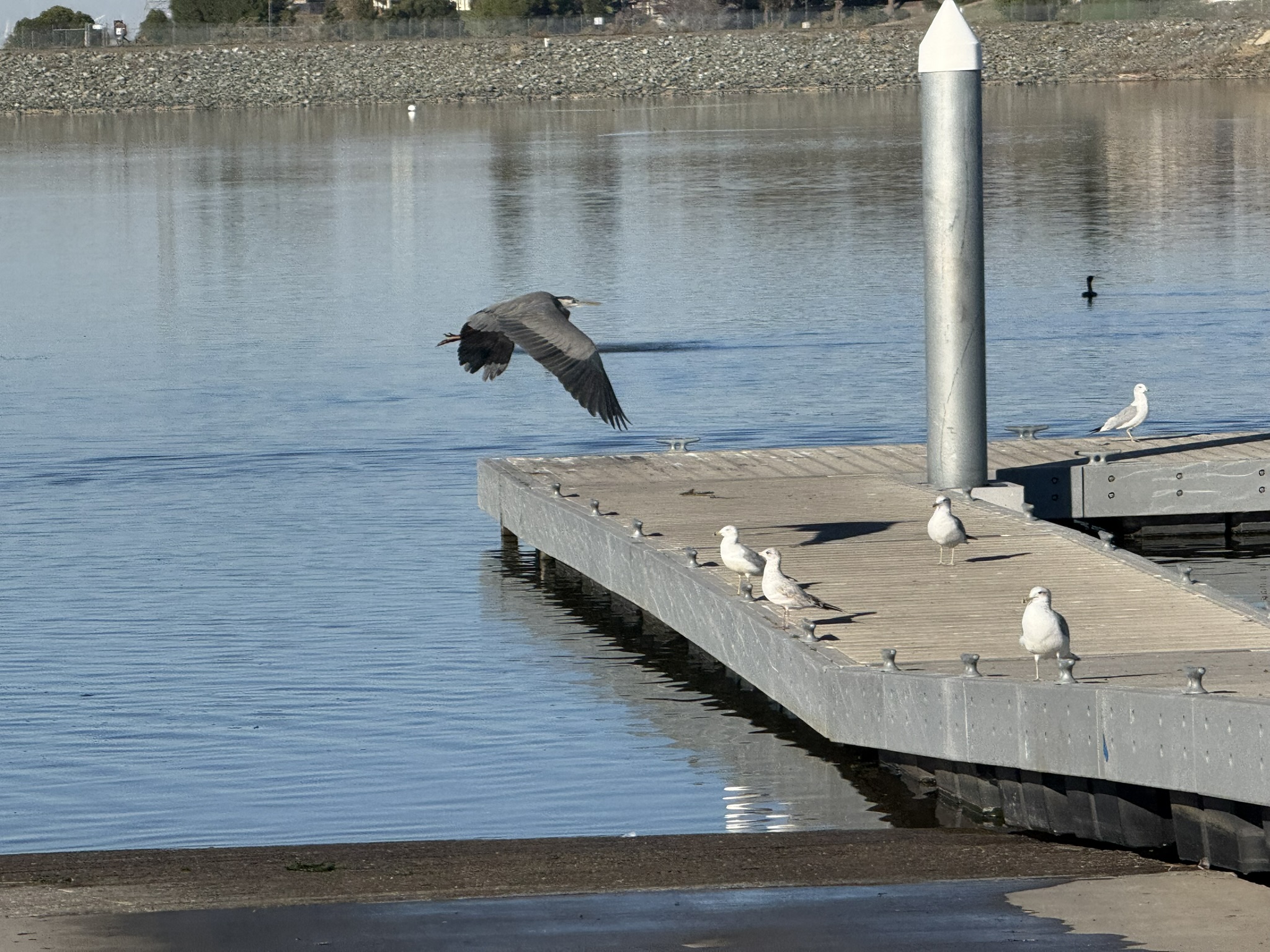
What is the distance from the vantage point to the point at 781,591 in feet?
41.3

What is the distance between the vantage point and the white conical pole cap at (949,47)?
16.0 meters

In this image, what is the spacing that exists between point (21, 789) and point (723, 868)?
4930 millimetres

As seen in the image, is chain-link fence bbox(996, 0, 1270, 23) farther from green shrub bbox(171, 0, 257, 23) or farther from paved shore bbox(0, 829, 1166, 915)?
paved shore bbox(0, 829, 1166, 915)

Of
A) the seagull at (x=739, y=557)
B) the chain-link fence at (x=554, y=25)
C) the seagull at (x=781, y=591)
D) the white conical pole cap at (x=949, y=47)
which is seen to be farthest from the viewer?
the chain-link fence at (x=554, y=25)

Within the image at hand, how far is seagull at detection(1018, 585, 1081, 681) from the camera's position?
35.3 ft

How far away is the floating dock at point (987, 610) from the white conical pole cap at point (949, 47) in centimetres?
309

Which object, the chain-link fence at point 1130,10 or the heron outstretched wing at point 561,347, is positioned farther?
the chain-link fence at point 1130,10

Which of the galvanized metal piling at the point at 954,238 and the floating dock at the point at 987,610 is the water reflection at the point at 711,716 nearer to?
the floating dock at the point at 987,610

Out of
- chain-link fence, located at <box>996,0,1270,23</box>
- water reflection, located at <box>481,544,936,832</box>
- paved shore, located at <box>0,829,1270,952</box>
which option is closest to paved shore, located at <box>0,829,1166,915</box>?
paved shore, located at <box>0,829,1270,952</box>

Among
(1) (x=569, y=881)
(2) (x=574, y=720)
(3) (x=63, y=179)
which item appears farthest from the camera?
(3) (x=63, y=179)

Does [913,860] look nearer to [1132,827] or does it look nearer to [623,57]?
[1132,827]

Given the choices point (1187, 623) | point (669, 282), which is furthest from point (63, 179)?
point (1187, 623)

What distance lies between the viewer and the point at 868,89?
393 ft

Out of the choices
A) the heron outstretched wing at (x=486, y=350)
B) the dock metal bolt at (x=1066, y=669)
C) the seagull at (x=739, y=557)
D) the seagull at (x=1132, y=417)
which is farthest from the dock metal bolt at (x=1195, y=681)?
the seagull at (x=1132, y=417)
